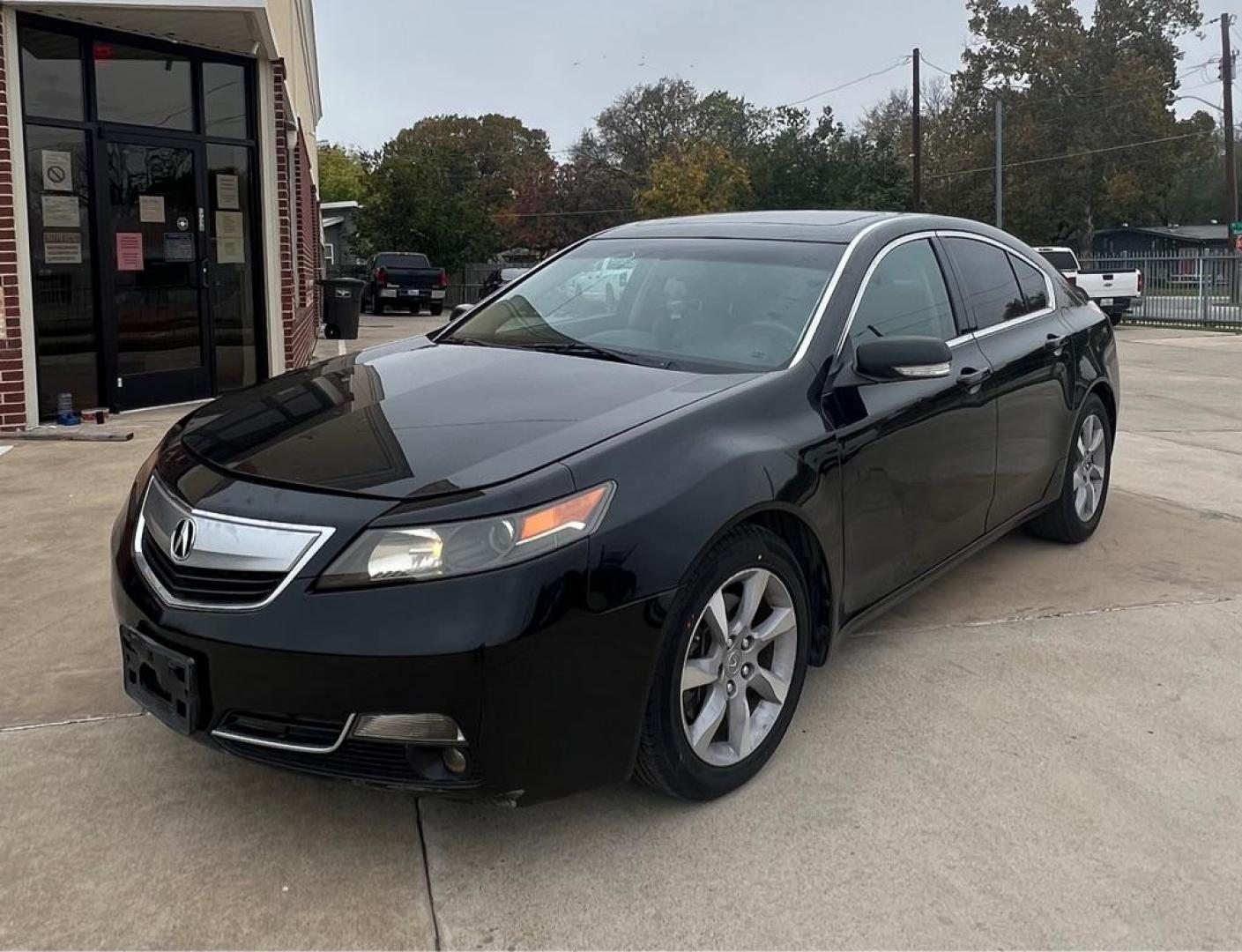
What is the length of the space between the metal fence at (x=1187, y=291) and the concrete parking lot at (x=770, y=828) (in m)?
22.5

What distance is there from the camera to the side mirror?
3518 millimetres

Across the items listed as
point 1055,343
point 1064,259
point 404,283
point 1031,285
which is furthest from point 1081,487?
point 404,283

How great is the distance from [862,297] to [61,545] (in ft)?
12.5

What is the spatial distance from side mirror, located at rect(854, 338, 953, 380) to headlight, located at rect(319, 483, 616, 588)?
140 cm

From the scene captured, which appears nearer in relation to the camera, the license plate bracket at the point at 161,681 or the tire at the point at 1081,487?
the license plate bracket at the point at 161,681

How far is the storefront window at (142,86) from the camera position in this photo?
29.2 ft

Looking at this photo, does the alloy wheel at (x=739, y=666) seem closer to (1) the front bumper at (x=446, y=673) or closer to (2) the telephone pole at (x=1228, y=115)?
(1) the front bumper at (x=446, y=673)

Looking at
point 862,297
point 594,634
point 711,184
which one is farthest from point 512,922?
point 711,184

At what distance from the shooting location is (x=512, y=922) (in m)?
2.54

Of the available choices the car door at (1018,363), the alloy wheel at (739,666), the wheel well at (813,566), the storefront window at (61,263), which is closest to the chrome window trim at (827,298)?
the wheel well at (813,566)

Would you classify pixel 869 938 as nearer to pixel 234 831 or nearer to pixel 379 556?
pixel 379 556

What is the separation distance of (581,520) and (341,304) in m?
13.7

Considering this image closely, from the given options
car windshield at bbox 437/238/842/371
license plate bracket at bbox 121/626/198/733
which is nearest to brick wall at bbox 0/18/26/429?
car windshield at bbox 437/238/842/371

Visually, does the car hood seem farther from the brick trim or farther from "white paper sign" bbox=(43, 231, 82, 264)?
"white paper sign" bbox=(43, 231, 82, 264)
